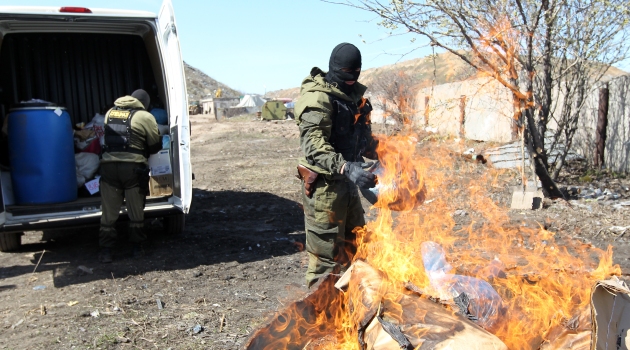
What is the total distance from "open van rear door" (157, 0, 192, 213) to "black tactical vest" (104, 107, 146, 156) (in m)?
0.47

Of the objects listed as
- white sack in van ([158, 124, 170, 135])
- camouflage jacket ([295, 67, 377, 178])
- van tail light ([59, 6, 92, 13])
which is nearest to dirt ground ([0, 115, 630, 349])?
camouflage jacket ([295, 67, 377, 178])

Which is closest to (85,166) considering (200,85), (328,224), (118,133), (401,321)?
(118,133)

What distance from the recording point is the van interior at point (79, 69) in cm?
677

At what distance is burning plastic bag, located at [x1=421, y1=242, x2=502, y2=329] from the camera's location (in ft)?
8.28

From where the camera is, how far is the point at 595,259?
504cm

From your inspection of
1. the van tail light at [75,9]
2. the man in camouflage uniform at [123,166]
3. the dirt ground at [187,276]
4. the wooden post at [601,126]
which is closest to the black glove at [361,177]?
the dirt ground at [187,276]

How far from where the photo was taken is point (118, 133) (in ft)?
17.3

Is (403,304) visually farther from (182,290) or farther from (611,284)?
(182,290)

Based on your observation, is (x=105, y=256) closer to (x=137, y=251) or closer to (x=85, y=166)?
(x=137, y=251)

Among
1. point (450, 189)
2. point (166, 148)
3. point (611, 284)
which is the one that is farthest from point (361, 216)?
point (450, 189)

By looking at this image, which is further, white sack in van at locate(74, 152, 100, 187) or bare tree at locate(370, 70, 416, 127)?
bare tree at locate(370, 70, 416, 127)

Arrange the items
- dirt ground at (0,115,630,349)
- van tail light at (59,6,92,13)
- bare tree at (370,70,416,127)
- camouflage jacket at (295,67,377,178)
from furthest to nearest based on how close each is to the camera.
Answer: bare tree at (370,70,416,127) → van tail light at (59,6,92,13) → dirt ground at (0,115,630,349) → camouflage jacket at (295,67,377,178)

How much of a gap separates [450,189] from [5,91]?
7.05 m

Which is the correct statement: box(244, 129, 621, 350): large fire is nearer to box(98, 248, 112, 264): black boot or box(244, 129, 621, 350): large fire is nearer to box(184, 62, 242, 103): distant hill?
box(98, 248, 112, 264): black boot
